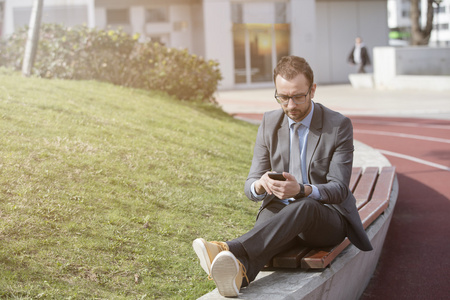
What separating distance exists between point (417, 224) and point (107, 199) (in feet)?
11.3

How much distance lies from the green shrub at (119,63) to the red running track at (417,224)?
3912 mm

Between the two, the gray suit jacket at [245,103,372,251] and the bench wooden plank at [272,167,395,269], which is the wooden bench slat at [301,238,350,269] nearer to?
the bench wooden plank at [272,167,395,269]

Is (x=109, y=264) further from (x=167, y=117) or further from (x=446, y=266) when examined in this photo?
(x=167, y=117)

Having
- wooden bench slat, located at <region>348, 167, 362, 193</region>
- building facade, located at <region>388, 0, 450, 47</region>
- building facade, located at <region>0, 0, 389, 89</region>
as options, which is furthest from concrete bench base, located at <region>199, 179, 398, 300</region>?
building facade, located at <region>388, 0, 450, 47</region>

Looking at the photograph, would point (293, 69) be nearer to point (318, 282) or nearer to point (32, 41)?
point (318, 282)

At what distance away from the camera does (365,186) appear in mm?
7258

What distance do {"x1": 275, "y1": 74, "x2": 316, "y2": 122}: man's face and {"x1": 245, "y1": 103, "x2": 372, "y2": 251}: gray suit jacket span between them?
0.43 feet

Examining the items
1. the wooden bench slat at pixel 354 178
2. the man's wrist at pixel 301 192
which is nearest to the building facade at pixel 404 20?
the wooden bench slat at pixel 354 178

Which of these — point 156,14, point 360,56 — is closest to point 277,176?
point 360,56

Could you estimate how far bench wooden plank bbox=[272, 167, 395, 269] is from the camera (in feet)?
14.3

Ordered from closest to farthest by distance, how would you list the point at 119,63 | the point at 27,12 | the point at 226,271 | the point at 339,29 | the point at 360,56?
1. the point at 226,271
2. the point at 119,63
3. the point at 360,56
4. the point at 27,12
5. the point at 339,29

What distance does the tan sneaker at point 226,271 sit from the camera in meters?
3.95

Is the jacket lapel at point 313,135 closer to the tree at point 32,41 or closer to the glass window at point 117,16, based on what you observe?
the tree at point 32,41

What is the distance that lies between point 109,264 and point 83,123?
13.1 feet
